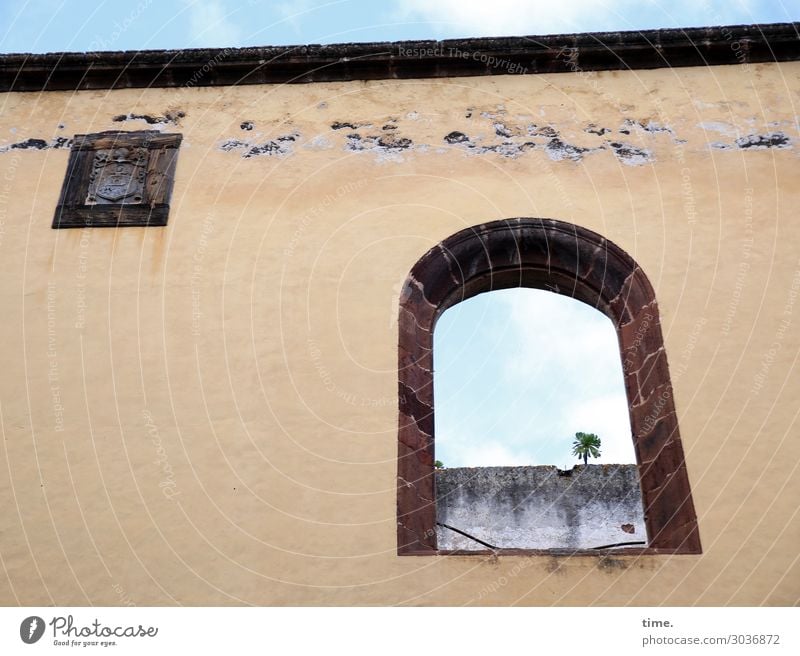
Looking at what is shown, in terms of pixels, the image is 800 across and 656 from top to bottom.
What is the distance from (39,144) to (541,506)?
702 cm

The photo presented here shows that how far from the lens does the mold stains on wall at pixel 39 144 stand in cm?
660

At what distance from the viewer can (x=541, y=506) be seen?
1081 centimetres

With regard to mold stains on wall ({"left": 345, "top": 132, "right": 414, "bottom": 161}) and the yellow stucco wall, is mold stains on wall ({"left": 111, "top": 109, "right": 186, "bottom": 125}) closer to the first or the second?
the yellow stucco wall

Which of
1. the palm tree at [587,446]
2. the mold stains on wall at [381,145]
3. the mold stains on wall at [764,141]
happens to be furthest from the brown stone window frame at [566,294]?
the palm tree at [587,446]

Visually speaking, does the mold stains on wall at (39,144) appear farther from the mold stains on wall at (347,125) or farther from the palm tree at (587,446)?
the palm tree at (587,446)

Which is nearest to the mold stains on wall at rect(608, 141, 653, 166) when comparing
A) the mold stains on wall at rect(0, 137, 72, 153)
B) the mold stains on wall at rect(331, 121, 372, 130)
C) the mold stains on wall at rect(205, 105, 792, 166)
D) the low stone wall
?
the mold stains on wall at rect(205, 105, 792, 166)

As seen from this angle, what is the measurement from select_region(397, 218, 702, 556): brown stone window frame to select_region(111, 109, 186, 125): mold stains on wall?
234cm

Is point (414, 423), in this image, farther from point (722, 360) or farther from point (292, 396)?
point (722, 360)

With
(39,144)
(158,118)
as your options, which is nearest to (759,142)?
(158,118)

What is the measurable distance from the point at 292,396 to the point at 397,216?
149cm

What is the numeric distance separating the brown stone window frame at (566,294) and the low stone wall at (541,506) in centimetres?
522

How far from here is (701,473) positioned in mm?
4871

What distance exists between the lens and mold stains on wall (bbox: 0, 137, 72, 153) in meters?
6.60
